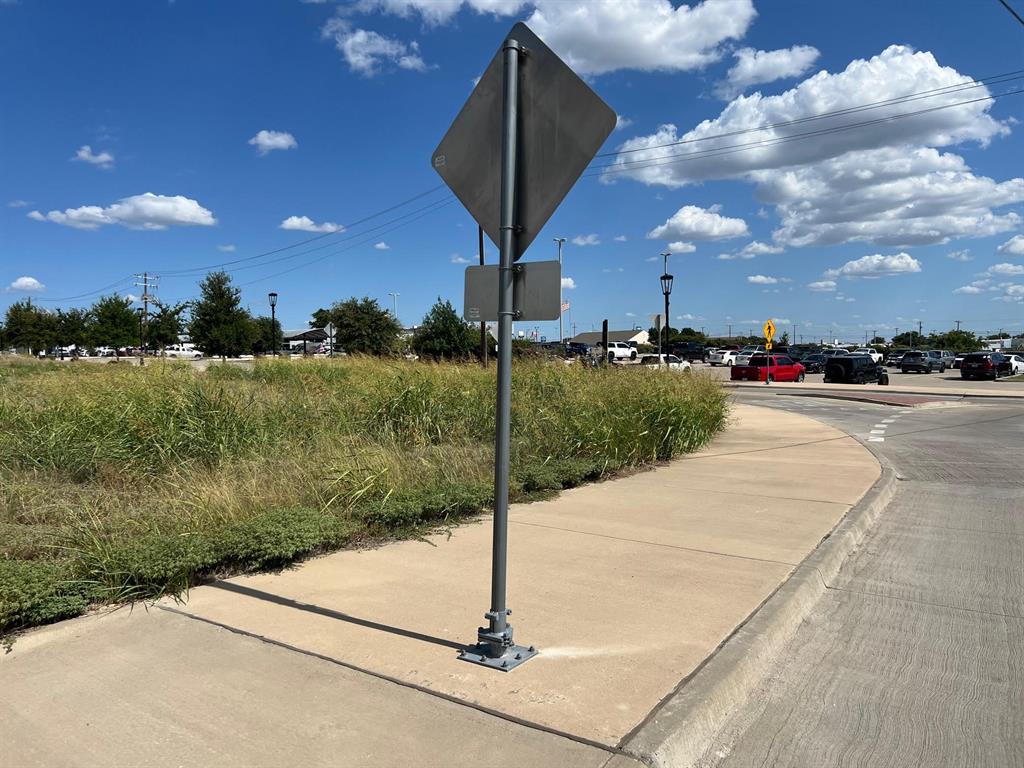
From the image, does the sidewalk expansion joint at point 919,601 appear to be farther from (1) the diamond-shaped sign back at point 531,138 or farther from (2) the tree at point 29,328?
(2) the tree at point 29,328

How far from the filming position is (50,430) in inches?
354

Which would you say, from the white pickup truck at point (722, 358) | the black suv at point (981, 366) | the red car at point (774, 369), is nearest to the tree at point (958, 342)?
the white pickup truck at point (722, 358)

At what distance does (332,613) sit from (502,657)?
1.19 meters

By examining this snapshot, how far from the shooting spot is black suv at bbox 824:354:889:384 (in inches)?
1395

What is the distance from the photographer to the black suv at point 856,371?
35.4 metres

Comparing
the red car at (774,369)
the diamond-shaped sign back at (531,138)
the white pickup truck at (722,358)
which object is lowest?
the red car at (774,369)

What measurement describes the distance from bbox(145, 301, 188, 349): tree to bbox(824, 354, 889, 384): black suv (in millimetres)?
59179

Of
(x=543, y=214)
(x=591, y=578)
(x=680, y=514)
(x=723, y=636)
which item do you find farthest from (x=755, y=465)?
(x=543, y=214)

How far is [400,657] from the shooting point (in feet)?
11.7

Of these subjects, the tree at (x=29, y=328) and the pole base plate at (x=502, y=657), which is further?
the tree at (x=29, y=328)

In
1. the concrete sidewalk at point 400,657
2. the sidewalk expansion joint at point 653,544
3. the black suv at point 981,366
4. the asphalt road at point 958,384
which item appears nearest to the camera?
the concrete sidewalk at point 400,657

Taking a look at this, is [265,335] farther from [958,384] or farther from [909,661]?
[909,661]

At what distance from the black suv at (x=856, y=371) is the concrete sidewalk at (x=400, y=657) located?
32.4m

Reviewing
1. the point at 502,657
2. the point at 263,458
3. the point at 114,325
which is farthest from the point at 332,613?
the point at 114,325
